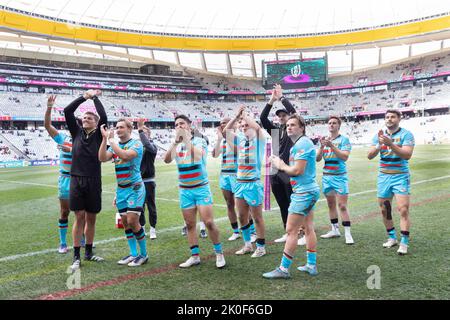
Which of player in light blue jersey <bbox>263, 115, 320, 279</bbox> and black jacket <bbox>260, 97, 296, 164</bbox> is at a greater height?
black jacket <bbox>260, 97, 296, 164</bbox>

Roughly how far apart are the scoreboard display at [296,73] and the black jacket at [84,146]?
4598cm

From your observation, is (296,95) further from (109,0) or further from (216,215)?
(216,215)

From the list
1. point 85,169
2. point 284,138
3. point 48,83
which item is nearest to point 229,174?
point 284,138

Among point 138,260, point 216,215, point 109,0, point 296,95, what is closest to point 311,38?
point 296,95

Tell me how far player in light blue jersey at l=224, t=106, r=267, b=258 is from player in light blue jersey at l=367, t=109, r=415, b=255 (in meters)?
1.74

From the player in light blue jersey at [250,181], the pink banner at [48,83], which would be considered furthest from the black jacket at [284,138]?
the pink banner at [48,83]

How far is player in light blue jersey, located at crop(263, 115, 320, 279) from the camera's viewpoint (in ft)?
14.6

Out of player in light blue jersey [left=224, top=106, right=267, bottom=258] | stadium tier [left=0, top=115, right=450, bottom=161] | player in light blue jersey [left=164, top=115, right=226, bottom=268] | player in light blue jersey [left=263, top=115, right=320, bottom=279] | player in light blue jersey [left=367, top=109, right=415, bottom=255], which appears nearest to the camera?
player in light blue jersey [left=263, top=115, right=320, bottom=279]

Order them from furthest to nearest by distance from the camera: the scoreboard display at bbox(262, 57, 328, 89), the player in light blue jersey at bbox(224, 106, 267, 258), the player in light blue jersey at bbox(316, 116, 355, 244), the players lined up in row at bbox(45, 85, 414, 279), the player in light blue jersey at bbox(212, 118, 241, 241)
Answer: the scoreboard display at bbox(262, 57, 328, 89) < the player in light blue jersey at bbox(212, 118, 241, 241) < the player in light blue jersey at bbox(316, 116, 355, 244) < the player in light blue jersey at bbox(224, 106, 267, 258) < the players lined up in row at bbox(45, 85, 414, 279)

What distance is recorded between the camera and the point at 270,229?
24.0 feet

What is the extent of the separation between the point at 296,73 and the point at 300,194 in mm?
47411

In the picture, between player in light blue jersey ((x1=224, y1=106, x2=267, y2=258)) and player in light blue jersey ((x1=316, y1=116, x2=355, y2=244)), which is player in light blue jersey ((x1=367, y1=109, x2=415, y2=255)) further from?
player in light blue jersey ((x1=224, y1=106, x2=267, y2=258))

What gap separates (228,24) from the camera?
166 ft

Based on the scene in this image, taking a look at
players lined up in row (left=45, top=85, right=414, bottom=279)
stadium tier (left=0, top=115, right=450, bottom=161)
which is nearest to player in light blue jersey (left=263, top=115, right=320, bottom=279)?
players lined up in row (left=45, top=85, right=414, bottom=279)
